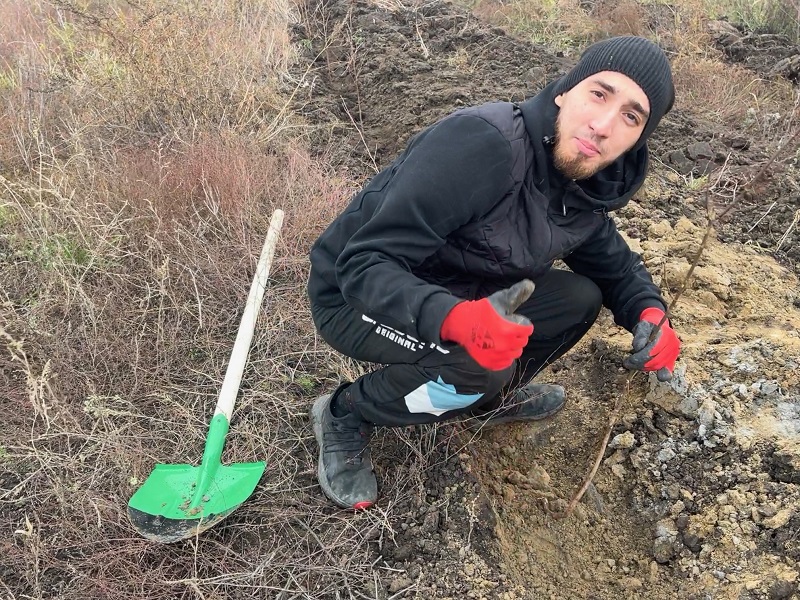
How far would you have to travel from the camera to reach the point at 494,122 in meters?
1.57

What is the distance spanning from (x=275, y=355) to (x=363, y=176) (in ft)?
4.84

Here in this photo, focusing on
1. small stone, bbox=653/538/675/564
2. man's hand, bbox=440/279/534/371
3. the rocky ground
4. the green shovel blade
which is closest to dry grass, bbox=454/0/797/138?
the rocky ground

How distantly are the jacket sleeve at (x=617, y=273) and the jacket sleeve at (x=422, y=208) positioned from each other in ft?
2.00

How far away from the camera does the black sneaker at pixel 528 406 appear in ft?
7.17

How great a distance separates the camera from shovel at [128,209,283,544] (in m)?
1.74

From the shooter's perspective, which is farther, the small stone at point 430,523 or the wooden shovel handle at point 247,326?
the wooden shovel handle at point 247,326

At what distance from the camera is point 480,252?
169 centimetres

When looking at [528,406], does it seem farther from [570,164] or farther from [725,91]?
[725,91]

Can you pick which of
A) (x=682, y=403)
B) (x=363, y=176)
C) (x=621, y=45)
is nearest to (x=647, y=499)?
(x=682, y=403)

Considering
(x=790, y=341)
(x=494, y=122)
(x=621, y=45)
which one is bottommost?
(x=790, y=341)

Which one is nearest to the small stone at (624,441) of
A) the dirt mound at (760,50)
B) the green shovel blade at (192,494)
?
the green shovel blade at (192,494)

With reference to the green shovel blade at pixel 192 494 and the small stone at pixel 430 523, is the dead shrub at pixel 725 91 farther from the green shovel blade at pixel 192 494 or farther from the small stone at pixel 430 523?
the green shovel blade at pixel 192 494

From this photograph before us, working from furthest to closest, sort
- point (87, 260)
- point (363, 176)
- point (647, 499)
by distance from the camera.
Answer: point (363, 176) < point (87, 260) < point (647, 499)

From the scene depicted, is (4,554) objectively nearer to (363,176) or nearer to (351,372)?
(351,372)
